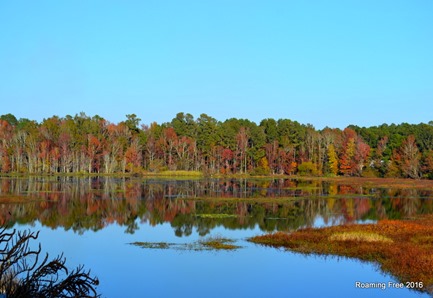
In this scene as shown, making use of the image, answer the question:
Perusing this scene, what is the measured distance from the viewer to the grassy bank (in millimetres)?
20311

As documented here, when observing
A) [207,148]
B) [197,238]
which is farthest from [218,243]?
[207,148]

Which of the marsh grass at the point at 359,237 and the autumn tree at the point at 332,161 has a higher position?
the autumn tree at the point at 332,161

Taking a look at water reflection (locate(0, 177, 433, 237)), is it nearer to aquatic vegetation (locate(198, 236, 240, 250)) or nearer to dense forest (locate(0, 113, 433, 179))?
aquatic vegetation (locate(198, 236, 240, 250))

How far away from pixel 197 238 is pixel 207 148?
107 m

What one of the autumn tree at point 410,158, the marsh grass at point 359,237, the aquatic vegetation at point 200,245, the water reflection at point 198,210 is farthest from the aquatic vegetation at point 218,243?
the autumn tree at point 410,158

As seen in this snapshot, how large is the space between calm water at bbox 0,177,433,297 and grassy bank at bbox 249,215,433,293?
92cm

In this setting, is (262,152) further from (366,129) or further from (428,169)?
(428,169)

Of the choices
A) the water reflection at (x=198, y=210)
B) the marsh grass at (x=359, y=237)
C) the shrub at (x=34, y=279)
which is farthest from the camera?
the water reflection at (x=198, y=210)

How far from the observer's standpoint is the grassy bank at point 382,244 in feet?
66.6

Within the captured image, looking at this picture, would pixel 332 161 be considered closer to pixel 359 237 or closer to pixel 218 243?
pixel 359 237

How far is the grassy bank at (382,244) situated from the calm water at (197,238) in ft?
3.03

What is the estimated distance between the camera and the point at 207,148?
136m

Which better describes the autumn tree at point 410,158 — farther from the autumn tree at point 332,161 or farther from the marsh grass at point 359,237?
the marsh grass at point 359,237

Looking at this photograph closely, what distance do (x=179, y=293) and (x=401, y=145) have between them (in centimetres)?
11405
